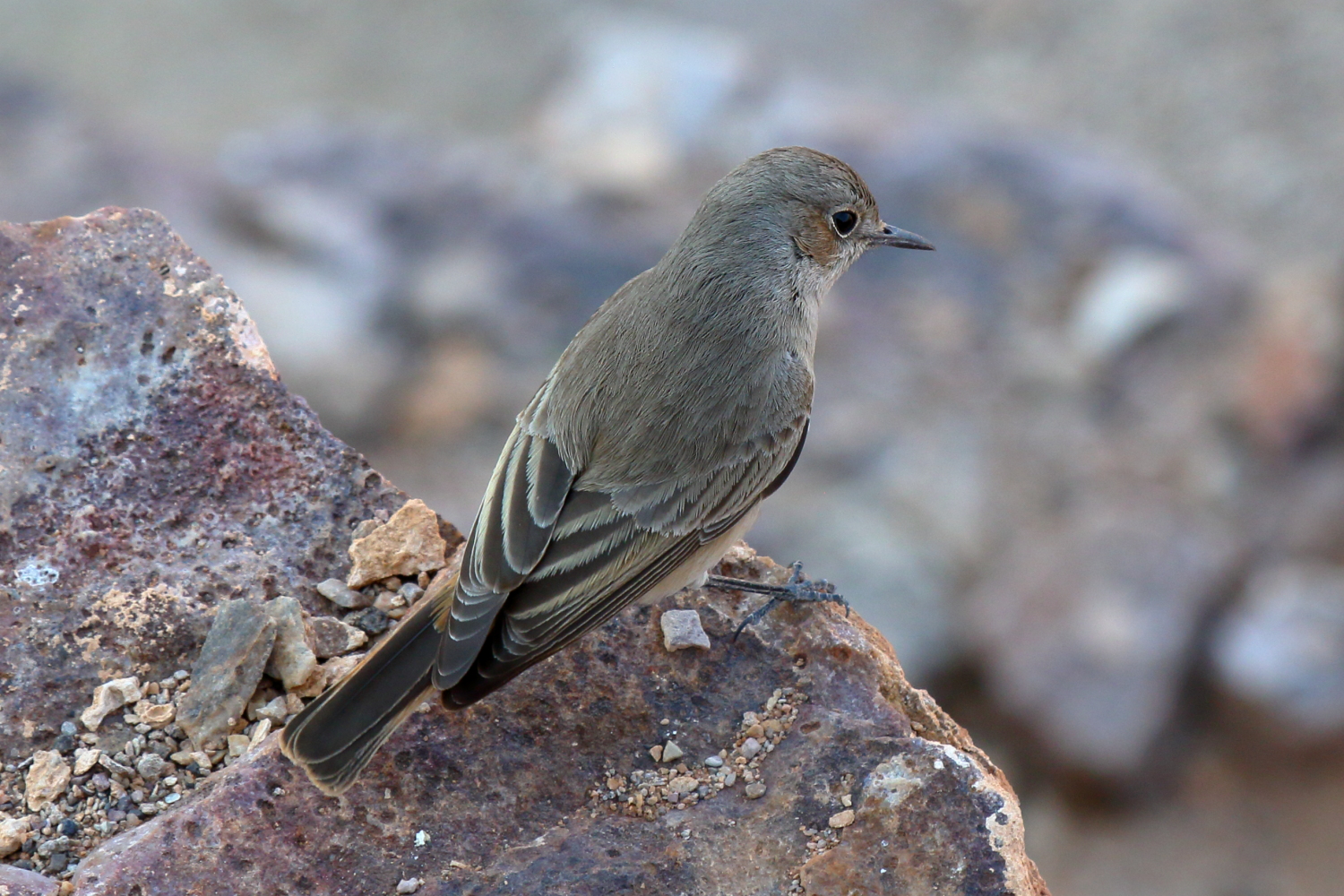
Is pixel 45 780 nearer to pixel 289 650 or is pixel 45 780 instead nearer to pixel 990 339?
pixel 289 650

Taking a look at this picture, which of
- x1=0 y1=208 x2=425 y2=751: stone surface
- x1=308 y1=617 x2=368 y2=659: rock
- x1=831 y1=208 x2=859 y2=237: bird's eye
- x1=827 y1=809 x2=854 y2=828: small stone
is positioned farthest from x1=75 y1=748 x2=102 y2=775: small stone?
x1=831 y1=208 x2=859 y2=237: bird's eye

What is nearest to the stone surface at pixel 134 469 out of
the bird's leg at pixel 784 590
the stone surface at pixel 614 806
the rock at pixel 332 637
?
the rock at pixel 332 637

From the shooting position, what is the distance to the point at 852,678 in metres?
4.04

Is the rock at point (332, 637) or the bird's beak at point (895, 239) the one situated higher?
the bird's beak at point (895, 239)

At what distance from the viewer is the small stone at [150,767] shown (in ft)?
12.0

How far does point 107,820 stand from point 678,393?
2077mm

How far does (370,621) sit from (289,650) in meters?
0.32

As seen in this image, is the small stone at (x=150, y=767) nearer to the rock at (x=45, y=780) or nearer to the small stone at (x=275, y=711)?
the rock at (x=45, y=780)

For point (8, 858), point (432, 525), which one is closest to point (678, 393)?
point (432, 525)

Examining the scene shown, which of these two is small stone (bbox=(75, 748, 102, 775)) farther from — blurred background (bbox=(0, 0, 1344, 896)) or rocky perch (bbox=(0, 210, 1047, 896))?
blurred background (bbox=(0, 0, 1344, 896))

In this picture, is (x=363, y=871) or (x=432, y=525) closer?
(x=363, y=871)

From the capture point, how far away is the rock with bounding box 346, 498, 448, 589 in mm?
4188

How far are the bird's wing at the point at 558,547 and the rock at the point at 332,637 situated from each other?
0.43m

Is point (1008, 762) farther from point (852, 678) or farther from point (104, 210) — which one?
point (104, 210)
